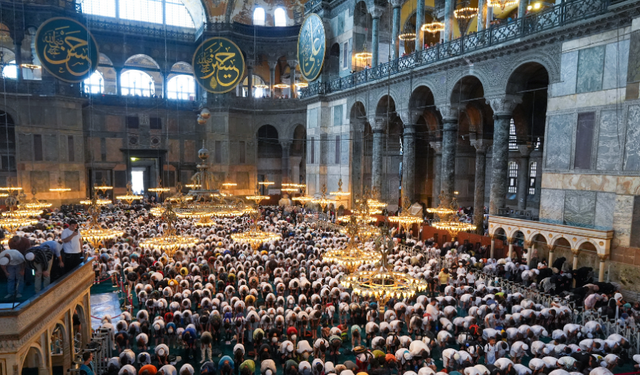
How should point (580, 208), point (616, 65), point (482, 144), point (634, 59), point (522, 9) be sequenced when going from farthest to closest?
point (482, 144) < point (522, 9) < point (580, 208) < point (616, 65) < point (634, 59)

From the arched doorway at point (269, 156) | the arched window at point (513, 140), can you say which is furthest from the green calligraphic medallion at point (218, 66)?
the arched doorway at point (269, 156)

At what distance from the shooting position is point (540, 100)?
18281 mm

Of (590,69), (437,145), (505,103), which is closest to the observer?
(590,69)

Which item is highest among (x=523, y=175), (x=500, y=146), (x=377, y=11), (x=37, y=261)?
(x=377, y=11)

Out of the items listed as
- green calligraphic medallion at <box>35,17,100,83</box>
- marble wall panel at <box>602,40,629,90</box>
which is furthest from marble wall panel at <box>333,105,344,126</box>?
marble wall panel at <box>602,40,629,90</box>

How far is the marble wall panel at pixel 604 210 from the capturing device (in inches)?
419

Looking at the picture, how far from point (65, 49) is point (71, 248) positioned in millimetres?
12613

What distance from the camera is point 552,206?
1221 cm

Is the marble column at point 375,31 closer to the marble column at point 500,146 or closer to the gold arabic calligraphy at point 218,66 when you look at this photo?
the marble column at point 500,146

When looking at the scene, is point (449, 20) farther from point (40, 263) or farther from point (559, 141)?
point (40, 263)

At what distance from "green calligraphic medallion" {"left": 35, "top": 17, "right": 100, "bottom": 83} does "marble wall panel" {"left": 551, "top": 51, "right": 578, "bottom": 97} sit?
1587cm

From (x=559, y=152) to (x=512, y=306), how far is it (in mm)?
5615

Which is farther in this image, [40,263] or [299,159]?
[299,159]

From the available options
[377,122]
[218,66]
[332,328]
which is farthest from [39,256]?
[377,122]
